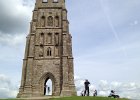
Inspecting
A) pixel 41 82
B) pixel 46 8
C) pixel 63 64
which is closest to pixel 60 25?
pixel 46 8

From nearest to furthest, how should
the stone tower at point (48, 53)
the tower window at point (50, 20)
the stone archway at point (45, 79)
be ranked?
1. the stone tower at point (48, 53)
2. the stone archway at point (45, 79)
3. the tower window at point (50, 20)

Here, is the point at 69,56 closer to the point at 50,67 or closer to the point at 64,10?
the point at 50,67

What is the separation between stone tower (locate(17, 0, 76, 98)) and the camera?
41.3 meters

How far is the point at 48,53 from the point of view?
44.3m

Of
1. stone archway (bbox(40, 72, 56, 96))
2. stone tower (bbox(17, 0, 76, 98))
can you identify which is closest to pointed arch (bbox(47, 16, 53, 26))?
stone tower (bbox(17, 0, 76, 98))

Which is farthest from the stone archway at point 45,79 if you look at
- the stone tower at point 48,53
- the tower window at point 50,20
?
the tower window at point 50,20

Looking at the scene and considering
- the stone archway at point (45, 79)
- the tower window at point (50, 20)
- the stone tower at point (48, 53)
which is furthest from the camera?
the tower window at point (50, 20)

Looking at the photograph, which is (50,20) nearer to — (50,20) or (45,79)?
(50,20)

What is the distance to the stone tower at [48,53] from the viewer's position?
41344mm

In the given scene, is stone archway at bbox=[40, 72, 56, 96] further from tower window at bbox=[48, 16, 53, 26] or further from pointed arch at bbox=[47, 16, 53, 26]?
pointed arch at bbox=[47, 16, 53, 26]

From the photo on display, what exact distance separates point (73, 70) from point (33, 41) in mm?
8964

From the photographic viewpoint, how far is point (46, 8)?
47.3m

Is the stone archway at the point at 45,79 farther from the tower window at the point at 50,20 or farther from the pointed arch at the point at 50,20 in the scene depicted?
the pointed arch at the point at 50,20

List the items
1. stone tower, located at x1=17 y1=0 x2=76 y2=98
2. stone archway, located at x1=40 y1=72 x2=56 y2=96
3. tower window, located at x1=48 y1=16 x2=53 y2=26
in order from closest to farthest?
1. stone tower, located at x1=17 y1=0 x2=76 y2=98
2. stone archway, located at x1=40 y1=72 x2=56 y2=96
3. tower window, located at x1=48 y1=16 x2=53 y2=26
